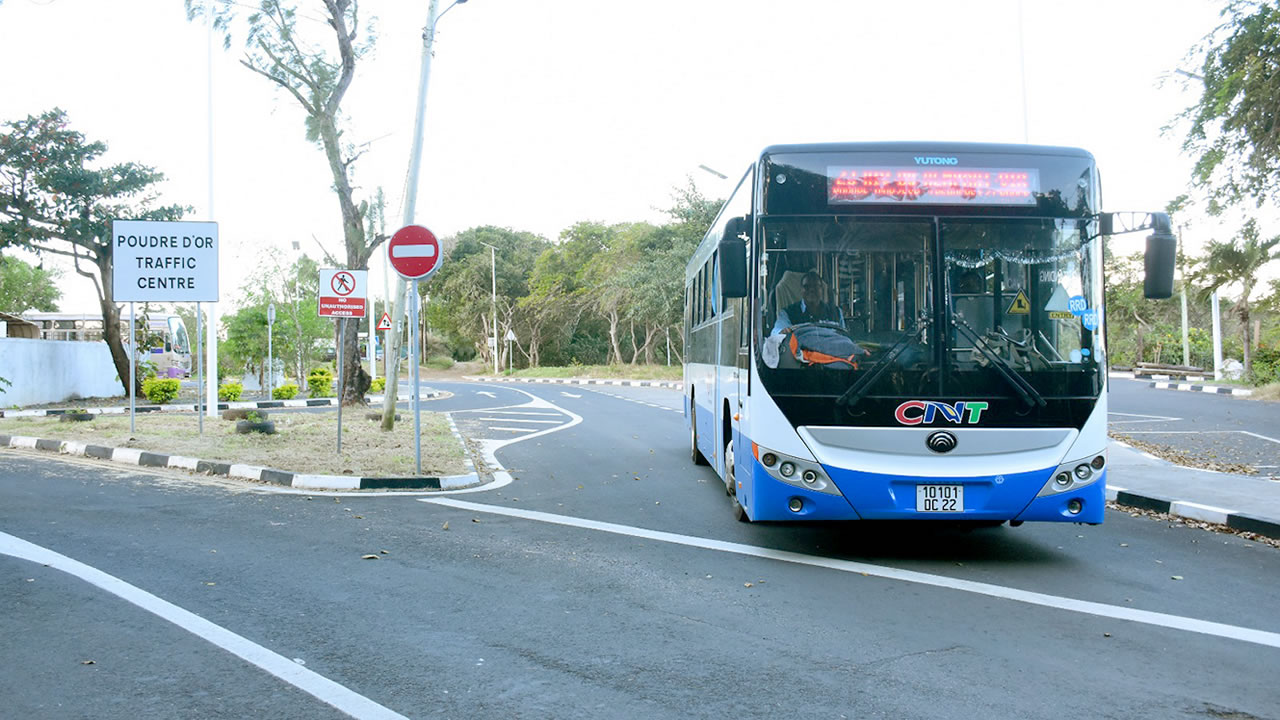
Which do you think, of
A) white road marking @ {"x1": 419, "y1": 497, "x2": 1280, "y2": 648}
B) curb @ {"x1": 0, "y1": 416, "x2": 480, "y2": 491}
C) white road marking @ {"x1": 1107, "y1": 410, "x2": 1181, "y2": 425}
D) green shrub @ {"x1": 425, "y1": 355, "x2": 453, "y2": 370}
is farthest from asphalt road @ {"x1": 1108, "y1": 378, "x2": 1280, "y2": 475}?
green shrub @ {"x1": 425, "y1": 355, "x2": 453, "y2": 370}

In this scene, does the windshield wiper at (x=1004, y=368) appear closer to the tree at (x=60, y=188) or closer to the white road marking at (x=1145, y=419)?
the white road marking at (x=1145, y=419)

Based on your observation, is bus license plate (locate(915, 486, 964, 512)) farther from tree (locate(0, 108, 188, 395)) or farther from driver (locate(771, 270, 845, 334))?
tree (locate(0, 108, 188, 395))

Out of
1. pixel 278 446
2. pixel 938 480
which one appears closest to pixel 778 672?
pixel 938 480

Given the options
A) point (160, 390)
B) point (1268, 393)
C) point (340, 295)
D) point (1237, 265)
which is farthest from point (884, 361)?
point (1237, 265)

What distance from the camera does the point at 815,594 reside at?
593 cm

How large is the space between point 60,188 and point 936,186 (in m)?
22.9

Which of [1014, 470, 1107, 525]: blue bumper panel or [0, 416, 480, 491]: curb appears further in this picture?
[0, 416, 480, 491]: curb

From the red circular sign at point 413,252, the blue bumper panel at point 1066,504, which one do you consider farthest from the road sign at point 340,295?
the blue bumper panel at point 1066,504

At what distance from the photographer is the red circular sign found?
10828mm

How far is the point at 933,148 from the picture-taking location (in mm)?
6738

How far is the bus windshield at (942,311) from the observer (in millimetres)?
6488

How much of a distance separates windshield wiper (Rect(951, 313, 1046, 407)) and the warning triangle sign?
A: 283 mm

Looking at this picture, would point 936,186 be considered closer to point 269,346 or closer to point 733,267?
point 733,267

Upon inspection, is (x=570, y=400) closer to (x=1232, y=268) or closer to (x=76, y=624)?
(x=1232, y=268)
